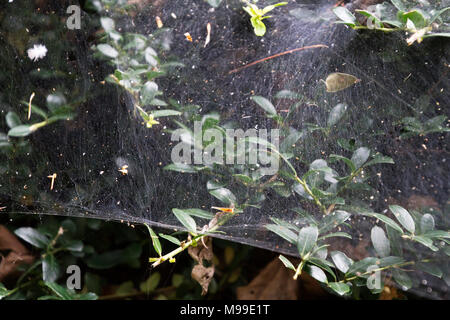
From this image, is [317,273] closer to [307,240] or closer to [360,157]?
[307,240]

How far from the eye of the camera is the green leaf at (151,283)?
154 cm

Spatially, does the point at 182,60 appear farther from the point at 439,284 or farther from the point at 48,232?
the point at 439,284

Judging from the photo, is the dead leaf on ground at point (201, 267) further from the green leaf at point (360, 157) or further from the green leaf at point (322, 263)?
the green leaf at point (360, 157)

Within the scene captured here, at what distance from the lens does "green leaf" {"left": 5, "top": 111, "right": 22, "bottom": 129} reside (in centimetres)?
112

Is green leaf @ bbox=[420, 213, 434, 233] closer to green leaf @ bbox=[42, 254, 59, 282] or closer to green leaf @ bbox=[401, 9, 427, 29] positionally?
green leaf @ bbox=[401, 9, 427, 29]

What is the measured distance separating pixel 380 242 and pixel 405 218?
0.31ft

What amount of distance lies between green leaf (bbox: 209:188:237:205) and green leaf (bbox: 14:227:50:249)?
0.60 m

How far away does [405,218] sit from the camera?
913mm

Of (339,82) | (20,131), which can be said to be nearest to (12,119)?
(20,131)

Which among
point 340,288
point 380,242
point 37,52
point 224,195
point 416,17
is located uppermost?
point 37,52

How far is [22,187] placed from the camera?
1121mm

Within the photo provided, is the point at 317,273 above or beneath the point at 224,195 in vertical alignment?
beneath

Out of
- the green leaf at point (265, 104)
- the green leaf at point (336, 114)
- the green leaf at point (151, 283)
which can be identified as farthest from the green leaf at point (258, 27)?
the green leaf at point (151, 283)

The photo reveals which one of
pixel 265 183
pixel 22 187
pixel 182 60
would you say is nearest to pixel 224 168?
pixel 265 183
